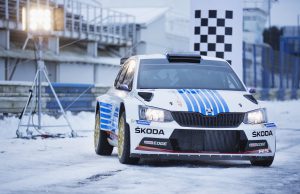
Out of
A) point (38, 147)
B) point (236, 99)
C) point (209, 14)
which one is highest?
point (209, 14)

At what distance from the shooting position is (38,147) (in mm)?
12570

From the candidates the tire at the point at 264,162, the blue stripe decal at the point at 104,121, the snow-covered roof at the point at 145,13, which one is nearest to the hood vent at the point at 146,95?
the blue stripe decal at the point at 104,121

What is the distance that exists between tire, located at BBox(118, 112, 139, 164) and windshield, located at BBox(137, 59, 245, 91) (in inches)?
26.1

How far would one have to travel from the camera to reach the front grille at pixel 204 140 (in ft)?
30.5

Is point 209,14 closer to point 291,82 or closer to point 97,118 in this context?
point 97,118

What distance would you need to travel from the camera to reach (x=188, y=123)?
30.6 feet

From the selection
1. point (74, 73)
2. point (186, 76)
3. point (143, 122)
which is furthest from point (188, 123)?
point (74, 73)

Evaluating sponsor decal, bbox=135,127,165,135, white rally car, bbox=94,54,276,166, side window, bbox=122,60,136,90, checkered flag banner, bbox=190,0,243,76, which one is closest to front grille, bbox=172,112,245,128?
white rally car, bbox=94,54,276,166

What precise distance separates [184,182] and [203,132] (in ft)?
5.00

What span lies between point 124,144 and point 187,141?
789 millimetres

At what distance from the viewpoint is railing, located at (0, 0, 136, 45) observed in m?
35.6

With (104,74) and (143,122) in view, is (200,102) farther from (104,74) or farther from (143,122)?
(104,74)

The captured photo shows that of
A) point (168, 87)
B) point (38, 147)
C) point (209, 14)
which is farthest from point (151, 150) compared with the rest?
point (209, 14)

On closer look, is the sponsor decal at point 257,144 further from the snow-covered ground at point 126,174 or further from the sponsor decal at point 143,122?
the sponsor decal at point 143,122
